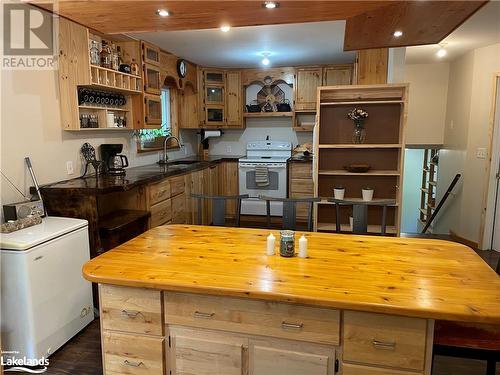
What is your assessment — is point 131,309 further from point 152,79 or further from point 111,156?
point 152,79

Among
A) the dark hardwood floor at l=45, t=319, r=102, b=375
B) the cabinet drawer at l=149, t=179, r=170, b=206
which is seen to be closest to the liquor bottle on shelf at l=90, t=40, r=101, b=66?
the cabinet drawer at l=149, t=179, r=170, b=206

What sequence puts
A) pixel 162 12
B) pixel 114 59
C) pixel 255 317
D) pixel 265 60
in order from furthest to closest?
pixel 265 60 < pixel 114 59 < pixel 162 12 < pixel 255 317

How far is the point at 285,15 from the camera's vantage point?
2730 mm

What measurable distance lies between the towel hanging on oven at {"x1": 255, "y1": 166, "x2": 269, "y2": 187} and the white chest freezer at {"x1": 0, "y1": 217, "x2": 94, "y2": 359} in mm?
3265

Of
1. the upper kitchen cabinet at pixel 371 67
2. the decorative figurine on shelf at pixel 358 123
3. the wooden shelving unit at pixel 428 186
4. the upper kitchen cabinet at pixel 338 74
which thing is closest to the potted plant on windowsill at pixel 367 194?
the decorative figurine on shelf at pixel 358 123

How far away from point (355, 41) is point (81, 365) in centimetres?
332

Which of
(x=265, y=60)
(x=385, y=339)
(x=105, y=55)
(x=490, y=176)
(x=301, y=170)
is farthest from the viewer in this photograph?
(x=301, y=170)

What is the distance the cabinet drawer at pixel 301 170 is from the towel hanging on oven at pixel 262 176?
374mm

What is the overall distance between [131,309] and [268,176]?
403cm

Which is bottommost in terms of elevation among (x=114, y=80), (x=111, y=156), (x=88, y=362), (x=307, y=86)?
(x=88, y=362)

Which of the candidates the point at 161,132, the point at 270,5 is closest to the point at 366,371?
the point at 270,5

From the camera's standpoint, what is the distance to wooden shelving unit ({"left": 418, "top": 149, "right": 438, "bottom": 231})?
6594 millimetres

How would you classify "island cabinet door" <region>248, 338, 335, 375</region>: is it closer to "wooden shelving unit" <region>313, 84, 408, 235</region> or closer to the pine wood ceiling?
the pine wood ceiling

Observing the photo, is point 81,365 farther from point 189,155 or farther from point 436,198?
point 436,198
